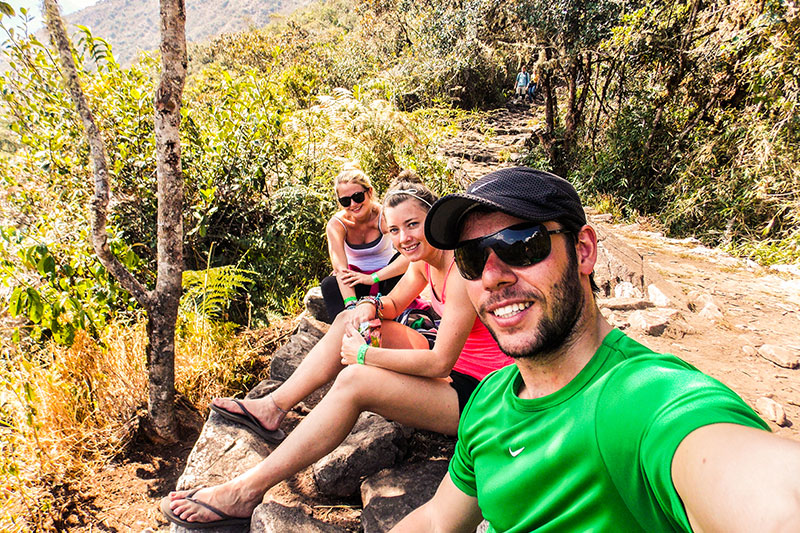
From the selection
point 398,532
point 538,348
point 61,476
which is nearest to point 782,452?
point 538,348

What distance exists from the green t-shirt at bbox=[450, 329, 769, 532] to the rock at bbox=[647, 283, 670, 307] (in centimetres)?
377

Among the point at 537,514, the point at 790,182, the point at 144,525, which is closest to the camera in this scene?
the point at 537,514

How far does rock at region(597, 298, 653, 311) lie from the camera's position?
4246 millimetres

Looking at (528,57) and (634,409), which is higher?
(528,57)

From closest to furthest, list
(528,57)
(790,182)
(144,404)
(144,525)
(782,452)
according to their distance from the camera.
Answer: (782,452), (144,525), (144,404), (790,182), (528,57)

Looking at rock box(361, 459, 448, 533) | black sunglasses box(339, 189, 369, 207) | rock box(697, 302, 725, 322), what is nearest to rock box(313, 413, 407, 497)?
rock box(361, 459, 448, 533)

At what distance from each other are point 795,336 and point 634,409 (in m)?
4.44

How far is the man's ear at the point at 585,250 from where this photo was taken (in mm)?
1231

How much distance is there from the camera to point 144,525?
277 cm

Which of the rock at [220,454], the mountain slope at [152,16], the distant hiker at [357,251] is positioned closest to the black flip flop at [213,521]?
the rock at [220,454]

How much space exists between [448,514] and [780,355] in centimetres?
341

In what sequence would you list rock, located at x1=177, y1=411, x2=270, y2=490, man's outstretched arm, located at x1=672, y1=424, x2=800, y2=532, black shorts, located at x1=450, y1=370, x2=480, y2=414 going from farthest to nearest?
rock, located at x1=177, y1=411, x2=270, y2=490 < black shorts, located at x1=450, y1=370, x2=480, y2=414 < man's outstretched arm, located at x1=672, y1=424, x2=800, y2=532

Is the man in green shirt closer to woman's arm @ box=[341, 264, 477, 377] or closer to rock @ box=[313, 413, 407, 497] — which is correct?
woman's arm @ box=[341, 264, 477, 377]

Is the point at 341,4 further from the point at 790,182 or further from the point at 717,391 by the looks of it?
the point at 717,391
